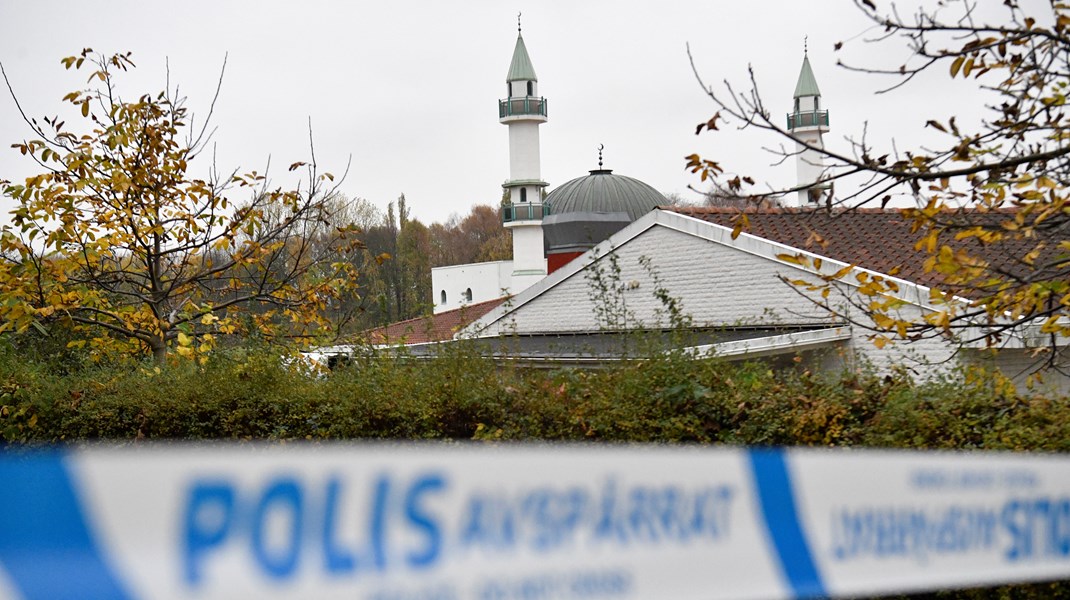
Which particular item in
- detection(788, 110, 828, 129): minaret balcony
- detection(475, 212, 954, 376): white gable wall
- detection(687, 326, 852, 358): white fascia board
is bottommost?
detection(687, 326, 852, 358): white fascia board

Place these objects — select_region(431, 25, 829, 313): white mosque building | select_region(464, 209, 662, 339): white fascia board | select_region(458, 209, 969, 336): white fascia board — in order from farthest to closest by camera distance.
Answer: select_region(431, 25, 829, 313): white mosque building
select_region(464, 209, 662, 339): white fascia board
select_region(458, 209, 969, 336): white fascia board

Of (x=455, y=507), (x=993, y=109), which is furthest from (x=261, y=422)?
(x=993, y=109)

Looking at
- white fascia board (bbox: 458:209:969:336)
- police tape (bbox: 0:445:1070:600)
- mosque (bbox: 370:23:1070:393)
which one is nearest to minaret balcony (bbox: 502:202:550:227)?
mosque (bbox: 370:23:1070:393)

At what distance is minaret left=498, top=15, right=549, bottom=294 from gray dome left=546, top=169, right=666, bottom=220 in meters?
6.22

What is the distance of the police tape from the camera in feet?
13.4

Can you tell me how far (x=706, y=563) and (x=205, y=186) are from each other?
25.3 ft

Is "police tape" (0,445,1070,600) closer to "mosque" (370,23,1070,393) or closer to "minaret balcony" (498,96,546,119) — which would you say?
"mosque" (370,23,1070,393)

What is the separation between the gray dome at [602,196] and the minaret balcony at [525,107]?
632 centimetres

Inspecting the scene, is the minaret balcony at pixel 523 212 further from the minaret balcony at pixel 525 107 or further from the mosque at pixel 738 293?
the mosque at pixel 738 293

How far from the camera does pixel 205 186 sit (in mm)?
10977

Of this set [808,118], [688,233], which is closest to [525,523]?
[688,233]

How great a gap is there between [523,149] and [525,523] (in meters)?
50.6

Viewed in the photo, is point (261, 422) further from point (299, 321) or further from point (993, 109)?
point (993, 109)

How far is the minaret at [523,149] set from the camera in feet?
176
